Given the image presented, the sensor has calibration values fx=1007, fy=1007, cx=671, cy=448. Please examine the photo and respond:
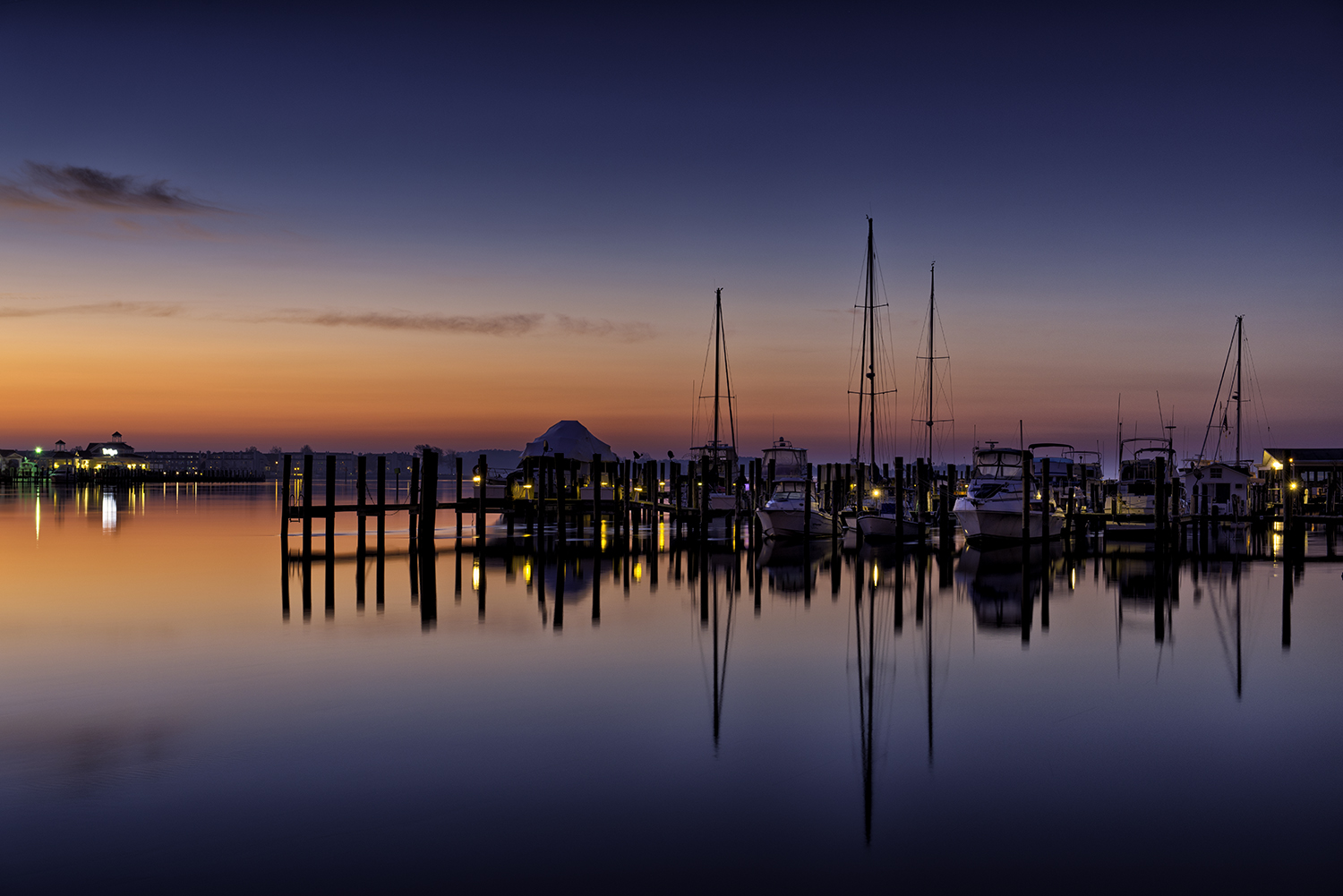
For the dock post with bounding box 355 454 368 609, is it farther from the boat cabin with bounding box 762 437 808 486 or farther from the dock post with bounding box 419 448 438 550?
the boat cabin with bounding box 762 437 808 486

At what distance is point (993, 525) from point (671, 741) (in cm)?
2699

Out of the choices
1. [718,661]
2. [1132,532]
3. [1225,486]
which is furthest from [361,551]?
[1225,486]

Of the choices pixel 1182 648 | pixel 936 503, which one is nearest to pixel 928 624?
pixel 1182 648

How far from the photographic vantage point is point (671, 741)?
1177 cm

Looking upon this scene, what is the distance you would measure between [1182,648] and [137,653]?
18104mm

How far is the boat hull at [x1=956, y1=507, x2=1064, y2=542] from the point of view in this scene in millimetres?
35750

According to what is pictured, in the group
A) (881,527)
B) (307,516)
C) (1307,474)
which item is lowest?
(881,527)

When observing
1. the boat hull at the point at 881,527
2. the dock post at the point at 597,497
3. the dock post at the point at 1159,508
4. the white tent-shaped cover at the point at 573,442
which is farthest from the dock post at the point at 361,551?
the white tent-shaped cover at the point at 573,442

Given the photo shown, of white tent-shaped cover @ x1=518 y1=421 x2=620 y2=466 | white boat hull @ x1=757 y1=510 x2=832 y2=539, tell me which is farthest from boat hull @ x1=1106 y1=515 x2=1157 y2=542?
white tent-shaped cover @ x1=518 y1=421 x2=620 y2=466

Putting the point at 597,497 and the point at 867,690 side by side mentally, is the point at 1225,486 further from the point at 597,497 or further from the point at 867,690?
the point at 867,690

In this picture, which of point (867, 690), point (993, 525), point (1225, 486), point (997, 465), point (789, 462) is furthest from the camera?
point (789, 462)

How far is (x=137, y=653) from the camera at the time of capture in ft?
56.3

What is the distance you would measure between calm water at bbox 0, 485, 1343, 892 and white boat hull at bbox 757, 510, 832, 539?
13586mm

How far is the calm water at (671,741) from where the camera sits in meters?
8.20
